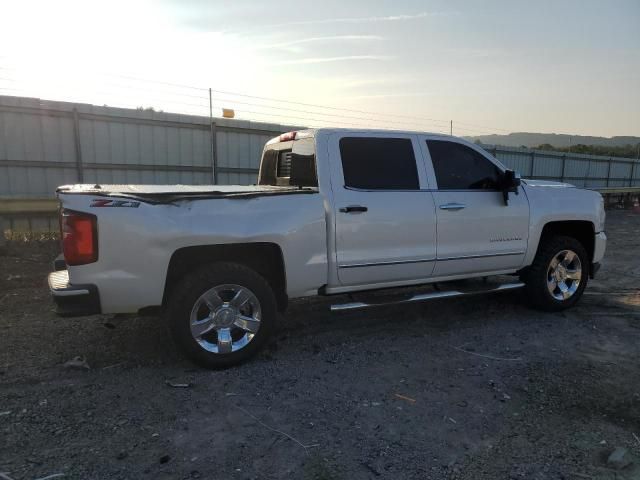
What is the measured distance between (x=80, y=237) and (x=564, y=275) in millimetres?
4986

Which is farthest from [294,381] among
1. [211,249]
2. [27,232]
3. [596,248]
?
[27,232]

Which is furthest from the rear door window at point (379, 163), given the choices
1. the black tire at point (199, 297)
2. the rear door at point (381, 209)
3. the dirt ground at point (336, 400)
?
the dirt ground at point (336, 400)

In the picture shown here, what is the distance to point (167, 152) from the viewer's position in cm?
1050

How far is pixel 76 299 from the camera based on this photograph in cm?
349

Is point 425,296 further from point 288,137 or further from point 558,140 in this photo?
point 558,140

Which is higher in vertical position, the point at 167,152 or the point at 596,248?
the point at 167,152

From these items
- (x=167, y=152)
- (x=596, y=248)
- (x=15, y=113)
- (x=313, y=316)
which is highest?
(x=15, y=113)

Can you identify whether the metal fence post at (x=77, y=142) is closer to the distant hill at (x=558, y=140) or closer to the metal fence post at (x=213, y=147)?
the metal fence post at (x=213, y=147)

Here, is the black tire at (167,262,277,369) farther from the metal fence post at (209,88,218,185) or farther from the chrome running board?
the metal fence post at (209,88,218,185)

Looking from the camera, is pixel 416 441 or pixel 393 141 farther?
pixel 393 141

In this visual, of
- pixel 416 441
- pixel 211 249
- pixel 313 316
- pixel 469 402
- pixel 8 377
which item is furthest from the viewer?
pixel 313 316

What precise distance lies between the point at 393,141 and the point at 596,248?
2.88 meters

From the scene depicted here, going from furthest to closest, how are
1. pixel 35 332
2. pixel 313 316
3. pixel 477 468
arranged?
pixel 313 316
pixel 35 332
pixel 477 468

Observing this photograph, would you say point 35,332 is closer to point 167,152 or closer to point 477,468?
point 477,468
